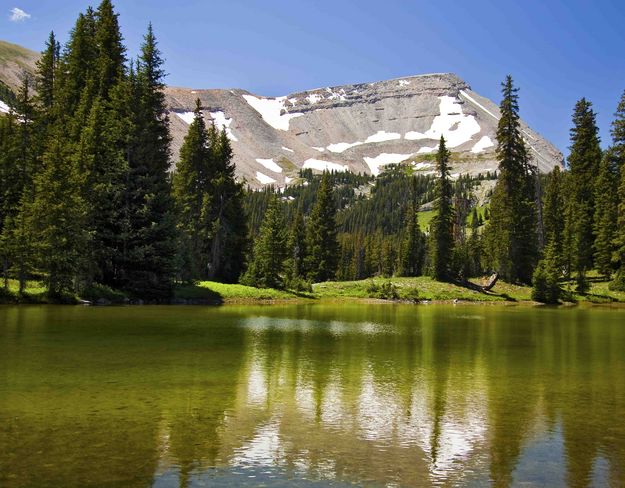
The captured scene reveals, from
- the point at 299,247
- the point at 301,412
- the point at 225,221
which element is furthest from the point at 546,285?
the point at 301,412

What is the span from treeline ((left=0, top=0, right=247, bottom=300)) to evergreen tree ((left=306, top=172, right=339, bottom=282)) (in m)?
23.3

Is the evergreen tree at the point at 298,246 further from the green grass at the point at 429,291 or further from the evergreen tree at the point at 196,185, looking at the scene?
the evergreen tree at the point at 196,185

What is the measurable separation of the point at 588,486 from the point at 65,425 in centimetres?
823

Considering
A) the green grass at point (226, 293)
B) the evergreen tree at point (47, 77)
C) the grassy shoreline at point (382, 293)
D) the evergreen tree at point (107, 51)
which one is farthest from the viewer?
the evergreen tree at point (47, 77)

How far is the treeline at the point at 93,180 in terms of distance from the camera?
3950cm

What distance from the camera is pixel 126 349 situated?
1883 centimetres

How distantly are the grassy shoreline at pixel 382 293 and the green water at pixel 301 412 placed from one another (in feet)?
87.9

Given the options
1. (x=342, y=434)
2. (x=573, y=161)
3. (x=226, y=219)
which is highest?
(x=573, y=161)

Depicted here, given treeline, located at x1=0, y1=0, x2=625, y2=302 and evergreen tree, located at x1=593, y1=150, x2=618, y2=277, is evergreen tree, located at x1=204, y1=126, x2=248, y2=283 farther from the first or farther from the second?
evergreen tree, located at x1=593, y1=150, x2=618, y2=277


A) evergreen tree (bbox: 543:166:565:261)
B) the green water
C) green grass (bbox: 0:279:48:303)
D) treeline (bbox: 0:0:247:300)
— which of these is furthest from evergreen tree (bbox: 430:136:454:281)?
the green water

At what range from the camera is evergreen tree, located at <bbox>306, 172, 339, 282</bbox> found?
83812 millimetres

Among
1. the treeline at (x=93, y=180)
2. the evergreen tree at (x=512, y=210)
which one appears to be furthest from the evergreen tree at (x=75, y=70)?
the evergreen tree at (x=512, y=210)

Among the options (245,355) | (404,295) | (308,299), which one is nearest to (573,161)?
(404,295)

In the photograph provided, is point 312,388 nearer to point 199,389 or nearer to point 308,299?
point 199,389
